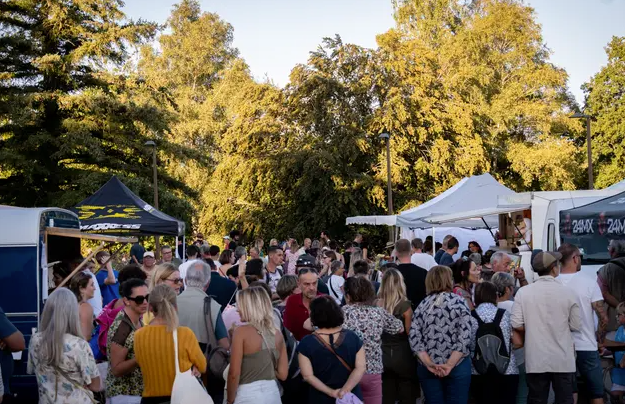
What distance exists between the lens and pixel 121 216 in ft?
52.4

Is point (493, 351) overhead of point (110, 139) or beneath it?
beneath

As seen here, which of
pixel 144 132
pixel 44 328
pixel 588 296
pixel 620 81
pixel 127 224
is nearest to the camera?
pixel 44 328

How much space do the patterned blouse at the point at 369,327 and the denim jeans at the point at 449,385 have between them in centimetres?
56

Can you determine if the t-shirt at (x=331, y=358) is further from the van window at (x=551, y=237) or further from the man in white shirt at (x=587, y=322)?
the van window at (x=551, y=237)

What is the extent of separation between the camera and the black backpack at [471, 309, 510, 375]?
7.32 m

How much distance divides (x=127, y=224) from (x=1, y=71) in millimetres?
19547

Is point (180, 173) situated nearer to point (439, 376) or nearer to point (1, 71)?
point (1, 71)

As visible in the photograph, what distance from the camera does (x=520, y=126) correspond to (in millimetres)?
45219

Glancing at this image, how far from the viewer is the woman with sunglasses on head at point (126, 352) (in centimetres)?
591

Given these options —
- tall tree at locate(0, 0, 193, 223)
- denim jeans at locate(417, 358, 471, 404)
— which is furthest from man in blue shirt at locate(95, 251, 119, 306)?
tall tree at locate(0, 0, 193, 223)

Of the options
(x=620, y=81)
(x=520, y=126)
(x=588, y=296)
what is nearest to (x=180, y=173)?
(x=520, y=126)

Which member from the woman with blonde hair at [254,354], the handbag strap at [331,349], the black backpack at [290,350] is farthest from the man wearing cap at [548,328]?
the woman with blonde hair at [254,354]

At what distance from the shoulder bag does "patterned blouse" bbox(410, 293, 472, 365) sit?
1.80 metres

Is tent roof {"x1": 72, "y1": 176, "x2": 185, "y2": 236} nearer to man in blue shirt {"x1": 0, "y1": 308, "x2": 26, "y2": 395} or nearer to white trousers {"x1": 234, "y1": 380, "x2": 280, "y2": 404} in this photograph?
man in blue shirt {"x1": 0, "y1": 308, "x2": 26, "y2": 395}
